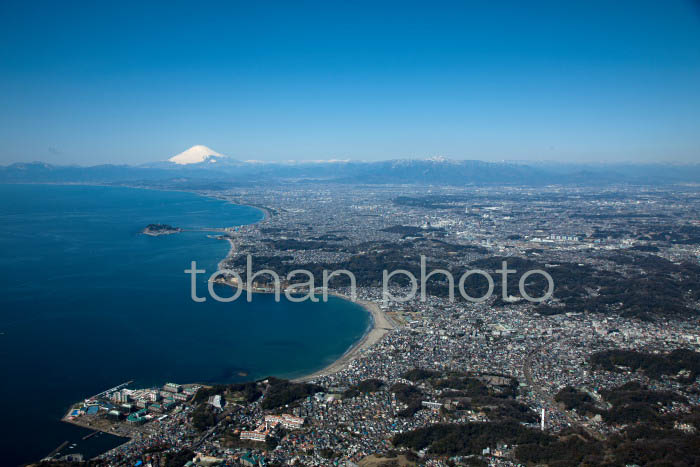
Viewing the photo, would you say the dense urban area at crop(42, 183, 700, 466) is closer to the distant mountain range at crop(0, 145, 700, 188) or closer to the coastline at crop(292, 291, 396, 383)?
the coastline at crop(292, 291, 396, 383)

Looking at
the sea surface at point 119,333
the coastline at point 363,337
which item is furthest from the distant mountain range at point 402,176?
the coastline at point 363,337

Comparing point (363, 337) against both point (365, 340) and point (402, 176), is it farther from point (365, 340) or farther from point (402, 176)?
point (402, 176)

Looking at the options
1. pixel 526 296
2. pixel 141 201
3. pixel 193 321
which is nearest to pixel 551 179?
pixel 141 201

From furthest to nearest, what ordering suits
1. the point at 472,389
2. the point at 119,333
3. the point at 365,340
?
the point at 119,333
the point at 365,340
the point at 472,389

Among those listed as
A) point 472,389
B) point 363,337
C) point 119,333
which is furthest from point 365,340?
point 119,333

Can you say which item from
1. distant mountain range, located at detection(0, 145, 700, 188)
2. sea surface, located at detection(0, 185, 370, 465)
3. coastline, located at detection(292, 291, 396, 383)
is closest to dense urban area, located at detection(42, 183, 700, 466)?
coastline, located at detection(292, 291, 396, 383)

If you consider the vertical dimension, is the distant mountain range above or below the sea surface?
above

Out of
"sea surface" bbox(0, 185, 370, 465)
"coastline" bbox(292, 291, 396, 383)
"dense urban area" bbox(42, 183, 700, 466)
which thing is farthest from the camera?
"coastline" bbox(292, 291, 396, 383)
